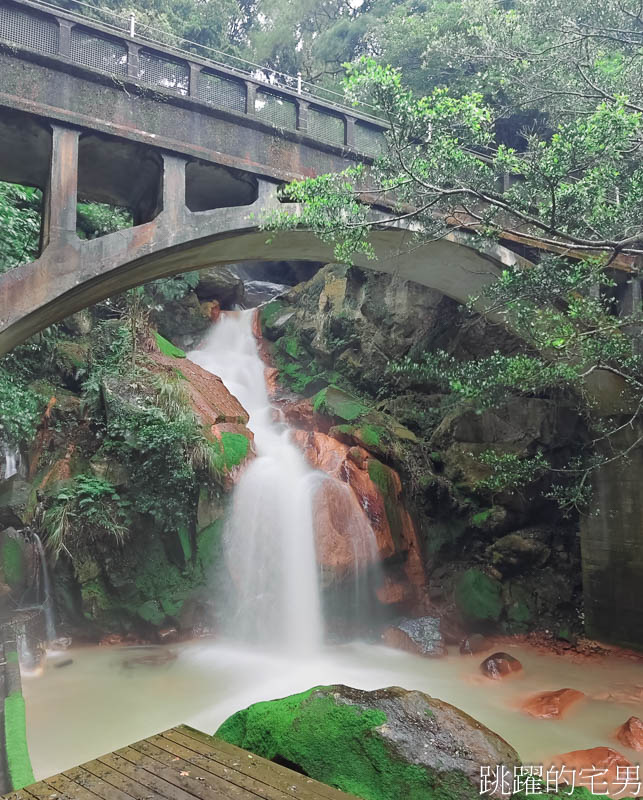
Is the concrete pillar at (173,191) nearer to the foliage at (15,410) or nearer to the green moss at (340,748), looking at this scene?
the foliage at (15,410)

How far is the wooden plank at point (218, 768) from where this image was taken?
2779 millimetres

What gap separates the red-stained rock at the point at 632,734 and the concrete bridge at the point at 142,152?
3.24m

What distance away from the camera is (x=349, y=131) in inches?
322

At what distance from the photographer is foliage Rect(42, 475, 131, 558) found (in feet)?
28.5

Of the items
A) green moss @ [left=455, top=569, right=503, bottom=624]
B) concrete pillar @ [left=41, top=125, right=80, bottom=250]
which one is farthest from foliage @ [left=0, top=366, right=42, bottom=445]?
green moss @ [left=455, top=569, right=503, bottom=624]

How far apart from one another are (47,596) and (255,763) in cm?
670

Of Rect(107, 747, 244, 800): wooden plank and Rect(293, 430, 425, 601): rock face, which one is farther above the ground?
Rect(293, 430, 425, 601): rock face

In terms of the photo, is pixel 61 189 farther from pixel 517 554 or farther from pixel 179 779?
pixel 517 554

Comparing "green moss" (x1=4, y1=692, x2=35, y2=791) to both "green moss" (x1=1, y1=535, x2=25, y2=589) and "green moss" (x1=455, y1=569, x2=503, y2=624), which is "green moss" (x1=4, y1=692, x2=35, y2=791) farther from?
"green moss" (x1=455, y1=569, x2=503, y2=624)

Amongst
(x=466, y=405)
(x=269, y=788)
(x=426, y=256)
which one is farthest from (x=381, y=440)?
(x=269, y=788)

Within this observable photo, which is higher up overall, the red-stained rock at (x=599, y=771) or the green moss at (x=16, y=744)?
the green moss at (x=16, y=744)

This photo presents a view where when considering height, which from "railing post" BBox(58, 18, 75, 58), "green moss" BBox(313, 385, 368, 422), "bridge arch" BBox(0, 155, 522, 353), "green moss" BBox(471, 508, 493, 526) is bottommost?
"green moss" BBox(471, 508, 493, 526)

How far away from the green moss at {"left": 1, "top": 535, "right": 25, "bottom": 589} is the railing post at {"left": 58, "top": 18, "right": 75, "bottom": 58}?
6.30 m

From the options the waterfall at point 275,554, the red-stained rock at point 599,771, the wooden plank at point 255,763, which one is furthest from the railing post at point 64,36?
the red-stained rock at point 599,771
